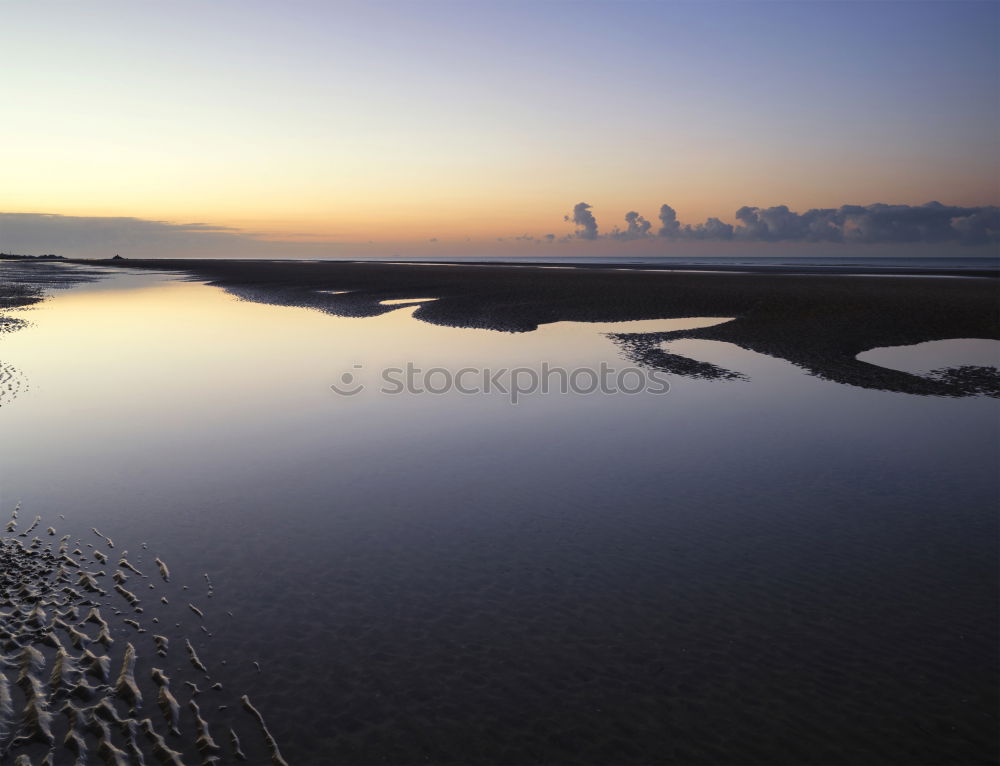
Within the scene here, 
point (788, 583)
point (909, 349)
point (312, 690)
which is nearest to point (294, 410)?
point (312, 690)

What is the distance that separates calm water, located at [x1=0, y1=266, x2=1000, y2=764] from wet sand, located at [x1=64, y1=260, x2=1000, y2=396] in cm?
418

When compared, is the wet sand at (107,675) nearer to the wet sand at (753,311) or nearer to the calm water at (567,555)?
the calm water at (567,555)

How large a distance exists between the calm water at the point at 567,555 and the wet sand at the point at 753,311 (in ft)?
13.7

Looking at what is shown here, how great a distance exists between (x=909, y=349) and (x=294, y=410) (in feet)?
91.8

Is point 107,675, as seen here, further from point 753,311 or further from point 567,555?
point 753,311

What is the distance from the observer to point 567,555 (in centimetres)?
1053

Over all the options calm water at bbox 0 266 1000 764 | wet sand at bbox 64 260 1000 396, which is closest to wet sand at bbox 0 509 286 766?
calm water at bbox 0 266 1000 764

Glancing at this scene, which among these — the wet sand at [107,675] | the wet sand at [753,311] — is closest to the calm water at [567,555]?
the wet sand at [107,675]

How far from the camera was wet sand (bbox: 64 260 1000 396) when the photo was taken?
1007 inches

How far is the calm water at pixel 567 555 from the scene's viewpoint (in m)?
6.86

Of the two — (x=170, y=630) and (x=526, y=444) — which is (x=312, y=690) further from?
(x=526, y=444)

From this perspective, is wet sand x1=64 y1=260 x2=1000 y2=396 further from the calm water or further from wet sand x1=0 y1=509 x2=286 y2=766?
wet sand x1=0 y1=509 x2=286 y2=766

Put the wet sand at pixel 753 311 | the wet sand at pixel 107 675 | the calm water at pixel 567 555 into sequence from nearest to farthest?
1. the wet sand at pixel 107 675
2. the calm water at pixel 567 555
3. the wet sand at pixel 753 311

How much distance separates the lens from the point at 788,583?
9.58 meters
